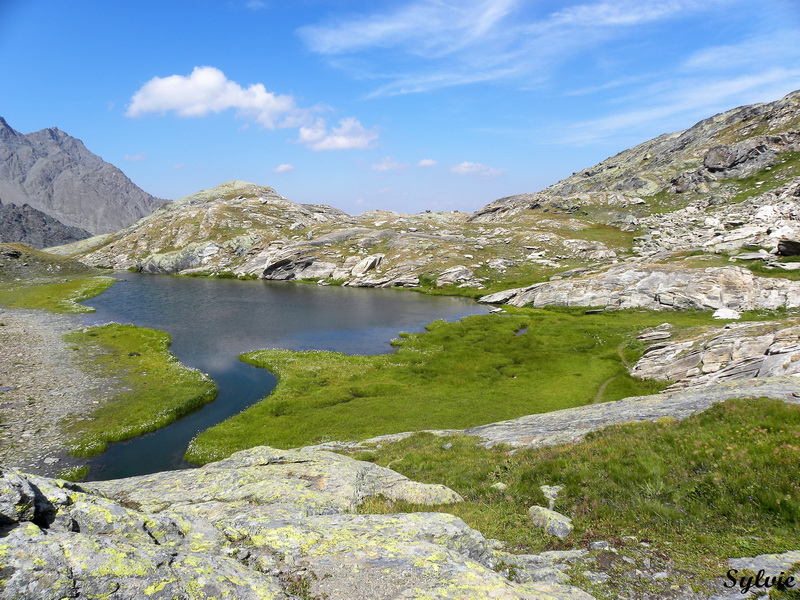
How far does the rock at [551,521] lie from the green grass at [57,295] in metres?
117

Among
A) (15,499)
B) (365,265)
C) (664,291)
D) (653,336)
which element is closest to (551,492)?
(15,499)

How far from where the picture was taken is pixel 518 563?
1123cm

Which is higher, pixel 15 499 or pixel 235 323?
pixel 15 499

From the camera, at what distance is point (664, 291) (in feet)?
292

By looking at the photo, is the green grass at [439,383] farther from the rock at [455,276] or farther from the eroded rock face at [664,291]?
the rock at [455,276]

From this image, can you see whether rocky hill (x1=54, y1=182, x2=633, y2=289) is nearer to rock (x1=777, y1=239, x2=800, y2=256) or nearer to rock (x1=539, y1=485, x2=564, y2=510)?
rock (x1=777, y1=239, x2=800, y2=256)

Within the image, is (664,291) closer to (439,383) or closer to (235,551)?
(439,383)

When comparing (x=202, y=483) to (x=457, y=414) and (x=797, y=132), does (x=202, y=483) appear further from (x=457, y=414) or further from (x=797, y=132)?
(x=797, y=132)

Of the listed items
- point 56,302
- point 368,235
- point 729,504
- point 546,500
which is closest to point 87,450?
point 546,500

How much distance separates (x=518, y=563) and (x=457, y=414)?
33.5 m

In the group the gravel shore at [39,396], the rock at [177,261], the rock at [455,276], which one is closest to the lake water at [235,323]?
the gravel shore at [39,396]

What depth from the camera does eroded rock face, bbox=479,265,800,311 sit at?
75.3 m

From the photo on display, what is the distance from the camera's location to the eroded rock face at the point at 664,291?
7531cm

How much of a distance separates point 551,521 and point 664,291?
310ft
